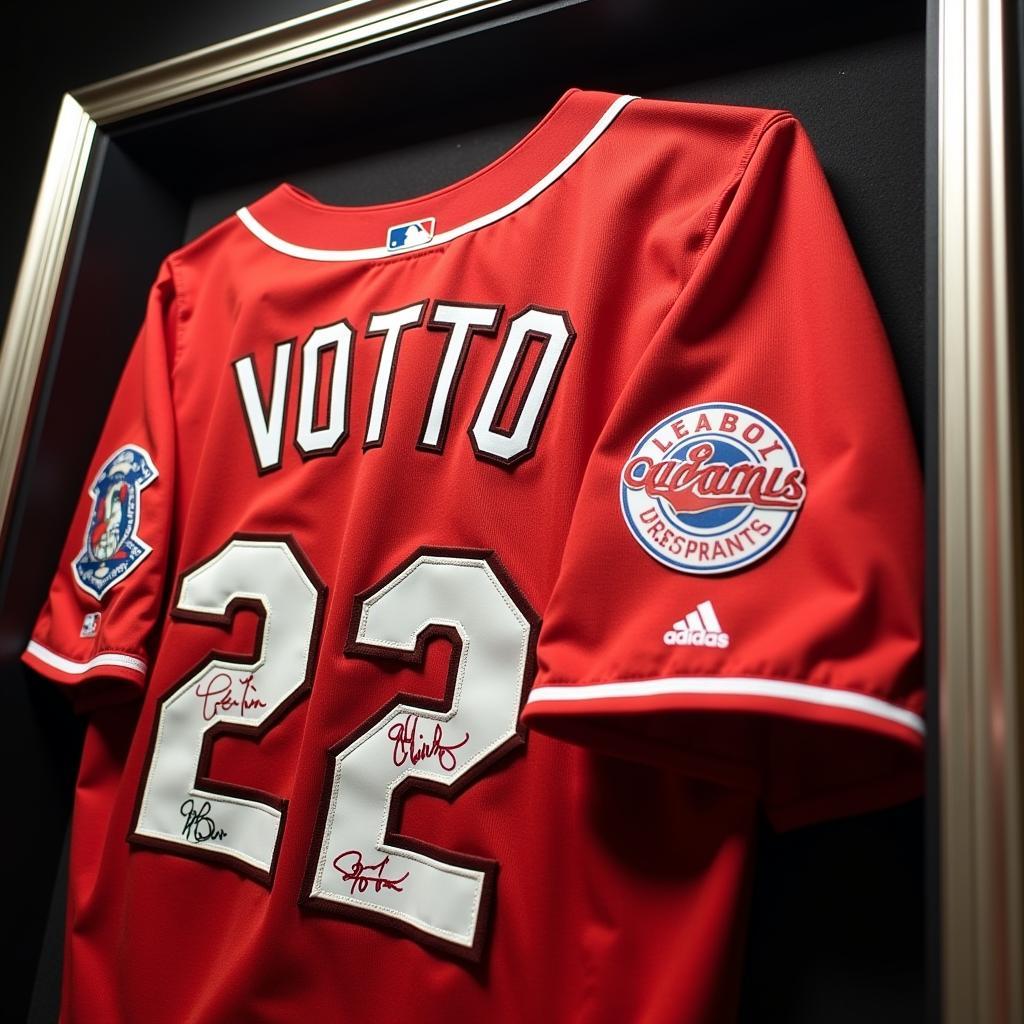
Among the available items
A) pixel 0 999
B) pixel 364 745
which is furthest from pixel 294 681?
pixel 0 999

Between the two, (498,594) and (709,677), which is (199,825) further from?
(709,677)

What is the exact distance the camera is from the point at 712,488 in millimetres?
628

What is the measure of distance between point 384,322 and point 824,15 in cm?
48

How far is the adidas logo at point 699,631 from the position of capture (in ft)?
1.89

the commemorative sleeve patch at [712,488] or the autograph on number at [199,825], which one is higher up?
the commemorative sleeve patch at [712,488]

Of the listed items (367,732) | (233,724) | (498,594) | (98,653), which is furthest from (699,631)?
(98,653)

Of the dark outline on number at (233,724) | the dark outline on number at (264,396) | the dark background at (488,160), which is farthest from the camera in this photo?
the dark outline on number at (264,396)

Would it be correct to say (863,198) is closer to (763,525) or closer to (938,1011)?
(763,525)

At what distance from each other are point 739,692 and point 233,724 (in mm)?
483

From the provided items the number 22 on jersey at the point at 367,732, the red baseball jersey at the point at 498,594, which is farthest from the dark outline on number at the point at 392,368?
the number 22 on jersey at the point at 367,732

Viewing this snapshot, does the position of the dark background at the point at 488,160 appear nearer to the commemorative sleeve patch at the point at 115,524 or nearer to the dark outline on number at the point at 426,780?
the commemorative sleeve patch at the point at 115,524

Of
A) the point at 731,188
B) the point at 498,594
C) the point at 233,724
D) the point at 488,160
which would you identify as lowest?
the point at 233,724

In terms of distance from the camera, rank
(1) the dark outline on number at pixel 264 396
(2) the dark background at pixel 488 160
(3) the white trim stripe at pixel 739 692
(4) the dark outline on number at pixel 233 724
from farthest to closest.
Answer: (1) the dark outline on number at pixel 264 396, (4) the dark outline on number at pixel 233 724, (2) the dark background at pixel 488 160, (3) the white trim stripe at pixel 739 692
